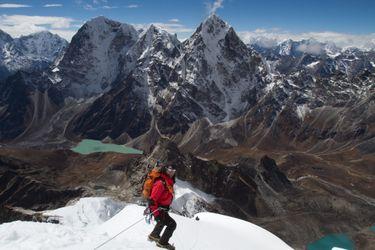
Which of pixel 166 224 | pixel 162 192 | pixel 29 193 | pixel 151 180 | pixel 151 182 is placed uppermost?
pixel 151 180

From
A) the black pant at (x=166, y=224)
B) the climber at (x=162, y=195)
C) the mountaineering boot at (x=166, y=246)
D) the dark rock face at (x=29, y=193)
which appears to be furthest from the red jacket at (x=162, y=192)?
the dark rock face at (x=29, y=193)

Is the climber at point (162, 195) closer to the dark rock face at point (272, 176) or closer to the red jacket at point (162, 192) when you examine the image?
the red jacket at point (162, 192)

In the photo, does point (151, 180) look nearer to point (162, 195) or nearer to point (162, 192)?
point (162, 192)

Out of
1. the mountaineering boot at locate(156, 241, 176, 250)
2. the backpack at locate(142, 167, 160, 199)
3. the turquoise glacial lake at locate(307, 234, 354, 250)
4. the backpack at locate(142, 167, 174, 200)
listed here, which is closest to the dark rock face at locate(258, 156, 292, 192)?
the turquoise glacial lake at locate(307, 234, 354, 250)

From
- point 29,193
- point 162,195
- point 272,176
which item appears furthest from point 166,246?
point 272,176

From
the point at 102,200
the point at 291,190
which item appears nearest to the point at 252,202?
the point at 291,190

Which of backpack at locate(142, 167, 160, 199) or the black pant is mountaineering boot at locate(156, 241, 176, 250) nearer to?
the black pant

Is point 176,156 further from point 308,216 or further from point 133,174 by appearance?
point 308,216
